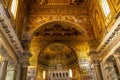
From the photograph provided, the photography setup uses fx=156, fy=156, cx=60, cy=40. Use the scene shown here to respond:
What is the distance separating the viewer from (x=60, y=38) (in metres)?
20.5

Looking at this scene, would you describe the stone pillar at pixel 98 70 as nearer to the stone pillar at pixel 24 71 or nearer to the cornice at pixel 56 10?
the cornice at pixel 56 10

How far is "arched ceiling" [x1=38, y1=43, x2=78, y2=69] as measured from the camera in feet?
71.1

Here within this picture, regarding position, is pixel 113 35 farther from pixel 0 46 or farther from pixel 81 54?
pixel 81 54

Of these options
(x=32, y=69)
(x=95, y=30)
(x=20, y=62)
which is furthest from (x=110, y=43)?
(x=32, y=69)

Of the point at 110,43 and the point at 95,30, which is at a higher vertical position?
the point at 95,30

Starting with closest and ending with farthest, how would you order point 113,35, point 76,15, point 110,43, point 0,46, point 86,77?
point 0,46, point 113,35, point 110,43, point 76,15, point 86,77

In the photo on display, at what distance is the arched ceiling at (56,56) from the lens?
21656 mm

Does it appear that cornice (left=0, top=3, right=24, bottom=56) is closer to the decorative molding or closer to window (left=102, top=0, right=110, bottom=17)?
the decorative molding

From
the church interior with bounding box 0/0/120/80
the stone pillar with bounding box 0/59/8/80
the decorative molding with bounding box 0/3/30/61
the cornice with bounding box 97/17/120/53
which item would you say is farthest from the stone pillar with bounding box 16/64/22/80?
the cornice with bounding box 97/17/120/53

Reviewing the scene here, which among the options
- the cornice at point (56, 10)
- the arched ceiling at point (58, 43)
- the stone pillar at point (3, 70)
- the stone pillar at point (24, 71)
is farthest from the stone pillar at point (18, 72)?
the arched ceiling at point (58, 43)

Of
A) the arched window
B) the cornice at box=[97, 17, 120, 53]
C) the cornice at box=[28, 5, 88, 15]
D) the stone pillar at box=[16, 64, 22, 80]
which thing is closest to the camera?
the cornice at box=[97, 17, 120, 53]

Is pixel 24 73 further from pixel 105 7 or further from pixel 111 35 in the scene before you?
pixel 105 7

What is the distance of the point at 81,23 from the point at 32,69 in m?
7.94

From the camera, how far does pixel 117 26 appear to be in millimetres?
9016
